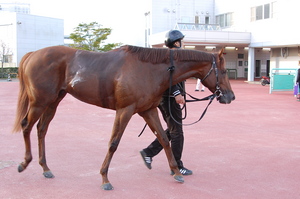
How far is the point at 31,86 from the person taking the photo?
4680 millimetres

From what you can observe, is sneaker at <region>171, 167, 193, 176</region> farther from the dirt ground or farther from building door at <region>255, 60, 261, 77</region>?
building door at <region>255, 60, 261, 77</region>

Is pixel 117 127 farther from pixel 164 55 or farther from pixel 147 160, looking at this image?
pixel 164 55

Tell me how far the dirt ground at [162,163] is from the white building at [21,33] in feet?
171

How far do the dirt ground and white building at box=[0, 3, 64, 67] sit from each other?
171ft

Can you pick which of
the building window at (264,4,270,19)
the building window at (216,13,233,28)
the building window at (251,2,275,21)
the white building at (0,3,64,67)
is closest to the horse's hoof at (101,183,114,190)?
the building window at (251,2,275,21)

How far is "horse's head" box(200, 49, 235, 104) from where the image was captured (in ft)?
14.7

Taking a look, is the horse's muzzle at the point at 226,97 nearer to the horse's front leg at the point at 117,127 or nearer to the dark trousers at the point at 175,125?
the dark trousers at the point at 175,125

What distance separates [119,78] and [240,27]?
32.5 meters

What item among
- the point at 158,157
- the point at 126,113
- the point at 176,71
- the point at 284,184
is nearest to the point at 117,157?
the point at 158,157

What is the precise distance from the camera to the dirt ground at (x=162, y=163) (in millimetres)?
4258

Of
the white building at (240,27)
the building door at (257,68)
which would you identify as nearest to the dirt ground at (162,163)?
the white building at (240,27)

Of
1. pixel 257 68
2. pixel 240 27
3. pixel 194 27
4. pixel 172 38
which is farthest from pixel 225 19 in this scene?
pixel 172 38

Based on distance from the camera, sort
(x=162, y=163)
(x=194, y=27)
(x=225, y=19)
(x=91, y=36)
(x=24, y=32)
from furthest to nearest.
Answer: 1. (x=24, y=32)
2. (x=91, y=36)
3. (x=225, y=19)
4. (x=194, y=27)
5. (x=162, y=163)

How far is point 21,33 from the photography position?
57625mm
